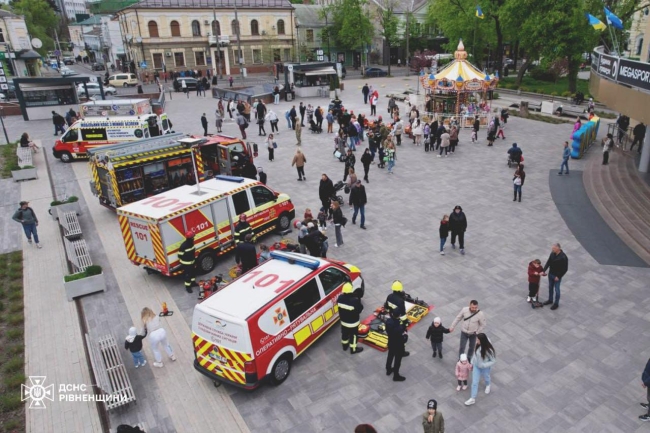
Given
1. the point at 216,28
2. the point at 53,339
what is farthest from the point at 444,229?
the point at 216,28

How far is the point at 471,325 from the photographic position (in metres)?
9.13

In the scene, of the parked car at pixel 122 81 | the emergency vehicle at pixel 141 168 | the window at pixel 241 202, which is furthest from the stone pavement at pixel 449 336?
the parked car at pixel 122 81

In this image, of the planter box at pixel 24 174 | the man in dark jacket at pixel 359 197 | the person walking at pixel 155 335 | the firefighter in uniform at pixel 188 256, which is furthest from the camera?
the planter box at pixel 24 174

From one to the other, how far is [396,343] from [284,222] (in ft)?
25.9

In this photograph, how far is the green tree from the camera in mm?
79938

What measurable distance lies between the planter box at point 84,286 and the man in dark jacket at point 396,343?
7.98m

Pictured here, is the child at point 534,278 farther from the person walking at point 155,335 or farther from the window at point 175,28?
the window at point 175,28

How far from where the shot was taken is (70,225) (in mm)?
15961

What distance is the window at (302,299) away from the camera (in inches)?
366

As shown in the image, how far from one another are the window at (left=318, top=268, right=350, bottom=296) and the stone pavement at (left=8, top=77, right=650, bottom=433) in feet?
3.84

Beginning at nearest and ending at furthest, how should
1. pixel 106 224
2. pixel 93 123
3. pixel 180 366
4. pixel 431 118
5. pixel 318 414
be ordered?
pixel 318 414 < pixel 180 366 < pixel 106 224 < pixel 93 123 < pixel 431 118

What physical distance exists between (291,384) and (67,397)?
426 centimetres

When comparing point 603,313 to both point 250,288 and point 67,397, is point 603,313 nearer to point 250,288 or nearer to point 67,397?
point 250,288

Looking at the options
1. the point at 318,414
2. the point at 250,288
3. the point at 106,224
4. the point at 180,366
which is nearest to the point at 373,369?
the point at 318,414
